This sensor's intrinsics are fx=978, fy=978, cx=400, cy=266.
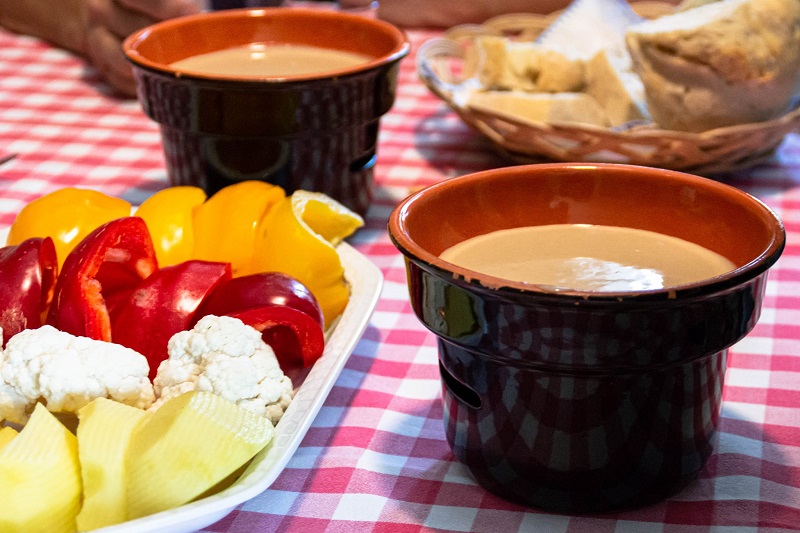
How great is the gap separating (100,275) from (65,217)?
131 millimetres

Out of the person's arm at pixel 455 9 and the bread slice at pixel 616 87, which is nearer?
the bread slice at pixel 616 87

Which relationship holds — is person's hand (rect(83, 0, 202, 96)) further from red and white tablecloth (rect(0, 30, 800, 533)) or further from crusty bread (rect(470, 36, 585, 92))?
crusty bread (rect(470, 36, 585, 92))

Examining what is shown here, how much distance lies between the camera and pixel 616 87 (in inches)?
53.5

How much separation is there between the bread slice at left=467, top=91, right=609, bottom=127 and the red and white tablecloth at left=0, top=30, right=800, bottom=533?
107 millimetres

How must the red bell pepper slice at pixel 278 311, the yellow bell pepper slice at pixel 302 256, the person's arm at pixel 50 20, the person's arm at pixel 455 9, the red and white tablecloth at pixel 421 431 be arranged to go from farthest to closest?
the person's arm at pixel 455 9, the person's arm at pixel 50 20, the yellow bell pepper slice at pixel 302 256, the red bell pepper slice at pixel 278 311, the red and white tablecloth at pixel 421 431

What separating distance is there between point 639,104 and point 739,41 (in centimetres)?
18

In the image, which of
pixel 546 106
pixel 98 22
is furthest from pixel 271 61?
pixel 98 22

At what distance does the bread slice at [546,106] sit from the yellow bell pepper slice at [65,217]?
53 cm

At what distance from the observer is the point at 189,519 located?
1.94 ft

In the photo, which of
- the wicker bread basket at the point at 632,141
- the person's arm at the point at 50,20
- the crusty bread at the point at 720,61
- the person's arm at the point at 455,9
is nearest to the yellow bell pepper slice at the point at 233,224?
the wicker bread basket at the point at 632,141

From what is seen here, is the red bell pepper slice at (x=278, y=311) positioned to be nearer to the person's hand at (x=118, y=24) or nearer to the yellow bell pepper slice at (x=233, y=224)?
the yellow bell pepper slice at (x=233, y=224)

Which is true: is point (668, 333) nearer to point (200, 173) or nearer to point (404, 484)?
point (404, 484)

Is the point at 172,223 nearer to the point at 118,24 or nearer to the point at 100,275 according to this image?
the point at 100,275

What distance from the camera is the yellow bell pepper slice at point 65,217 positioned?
3.10ft
